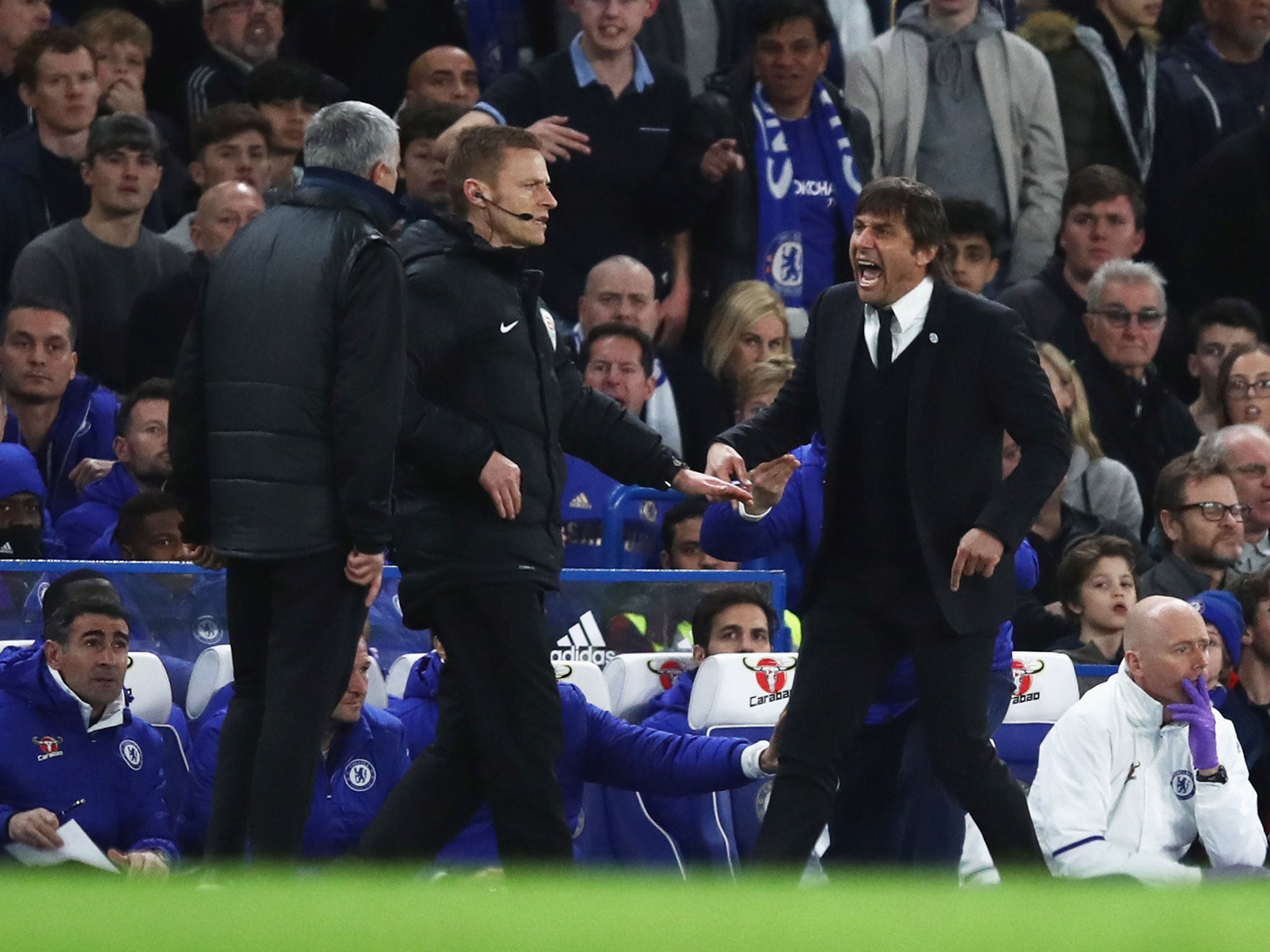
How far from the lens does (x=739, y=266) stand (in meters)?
11.0

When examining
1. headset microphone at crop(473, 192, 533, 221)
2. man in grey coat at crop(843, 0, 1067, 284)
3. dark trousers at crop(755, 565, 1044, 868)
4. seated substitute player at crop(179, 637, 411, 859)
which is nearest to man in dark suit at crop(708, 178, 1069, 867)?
dark trousers at crop(755, 565, 1044, 868)

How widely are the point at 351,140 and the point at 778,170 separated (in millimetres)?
5376

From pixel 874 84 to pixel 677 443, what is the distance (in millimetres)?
2794

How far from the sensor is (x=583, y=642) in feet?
26.3

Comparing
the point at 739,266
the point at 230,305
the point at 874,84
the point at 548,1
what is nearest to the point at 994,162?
the point at 874,84

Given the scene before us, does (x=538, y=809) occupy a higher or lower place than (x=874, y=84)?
lower

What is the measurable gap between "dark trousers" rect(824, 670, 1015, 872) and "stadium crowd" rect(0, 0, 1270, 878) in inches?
0.5

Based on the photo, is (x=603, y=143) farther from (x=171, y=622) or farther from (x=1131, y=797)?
(x=1131, y=797)

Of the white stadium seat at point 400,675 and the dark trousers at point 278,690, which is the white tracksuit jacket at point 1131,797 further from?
the dark trousers at point 278,690

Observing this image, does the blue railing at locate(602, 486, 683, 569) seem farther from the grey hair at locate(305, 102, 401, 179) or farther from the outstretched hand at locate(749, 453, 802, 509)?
the grey hair at locate(305, 102, 401, 179)

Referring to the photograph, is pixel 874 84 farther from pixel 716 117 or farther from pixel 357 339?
pixel 357 339

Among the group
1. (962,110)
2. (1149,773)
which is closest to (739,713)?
(1149,773)

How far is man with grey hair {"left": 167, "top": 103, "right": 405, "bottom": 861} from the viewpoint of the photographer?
5.69 m

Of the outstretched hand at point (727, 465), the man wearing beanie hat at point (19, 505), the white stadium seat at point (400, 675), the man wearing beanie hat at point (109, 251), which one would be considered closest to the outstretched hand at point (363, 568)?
the outstretched hand at point (727, 465)
